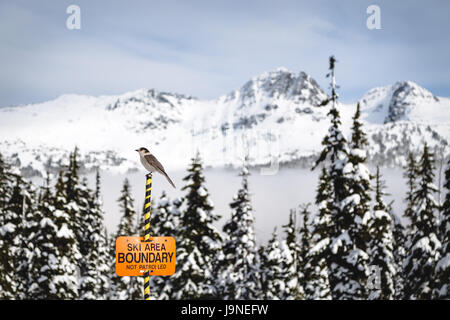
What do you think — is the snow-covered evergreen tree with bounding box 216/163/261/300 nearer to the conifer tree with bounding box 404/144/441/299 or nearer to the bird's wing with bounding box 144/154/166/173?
the conifer tree with bounding box 404/144/441/299

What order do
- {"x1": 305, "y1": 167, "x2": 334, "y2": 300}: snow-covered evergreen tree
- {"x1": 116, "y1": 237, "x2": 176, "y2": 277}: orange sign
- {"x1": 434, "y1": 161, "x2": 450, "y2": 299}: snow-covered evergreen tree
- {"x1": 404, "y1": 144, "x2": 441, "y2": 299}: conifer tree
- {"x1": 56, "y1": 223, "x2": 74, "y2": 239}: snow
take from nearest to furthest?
1. {"x1": 116, "y1": 237, "x2": 176, "y2": 277}: orange sign
2. {"x1": 434, "y1": 161, "x2": 450, "y2": 299}: snow-covered evergreen tree
3. {"x1": 305, "y1": 167, "x2": 334, "y2": 300}: snow-covered evergreen tree
4. {"x1": 56, "y1": 223, "x2": 74, "y2": 239}: snow
5. {"x1": 404, "y1": 144, "x2": 441, "y2": 299}: conifer tree

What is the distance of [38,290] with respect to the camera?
2648cm

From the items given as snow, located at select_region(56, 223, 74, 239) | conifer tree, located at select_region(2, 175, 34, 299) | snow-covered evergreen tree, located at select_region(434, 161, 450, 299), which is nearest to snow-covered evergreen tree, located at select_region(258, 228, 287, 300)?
snow-covered evergreen tree, located at select_region(434, 161, 450, 299)

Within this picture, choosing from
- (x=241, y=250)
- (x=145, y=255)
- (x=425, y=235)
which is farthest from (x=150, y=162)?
(x=241, y=250)

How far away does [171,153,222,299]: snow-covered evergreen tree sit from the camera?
25453 mm

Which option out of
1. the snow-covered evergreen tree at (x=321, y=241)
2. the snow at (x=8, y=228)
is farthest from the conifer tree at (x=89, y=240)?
the snow-covered evergreen tree at (x=321, y=241)

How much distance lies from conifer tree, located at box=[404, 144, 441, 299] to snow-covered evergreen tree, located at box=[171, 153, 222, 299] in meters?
14.2

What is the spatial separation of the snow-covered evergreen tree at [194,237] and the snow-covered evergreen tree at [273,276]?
45.8 feet

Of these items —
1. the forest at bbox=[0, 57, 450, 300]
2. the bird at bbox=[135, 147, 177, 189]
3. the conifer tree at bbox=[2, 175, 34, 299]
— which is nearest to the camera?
the bird at bbox=[135, 147, 177, 189]

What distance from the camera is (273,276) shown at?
39219 millimetres

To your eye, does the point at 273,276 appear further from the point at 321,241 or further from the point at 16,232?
the point at 16,232

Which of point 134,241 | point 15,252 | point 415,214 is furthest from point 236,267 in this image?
point 134,241
